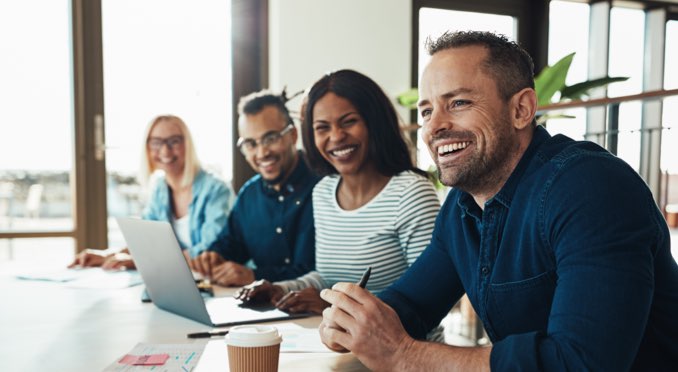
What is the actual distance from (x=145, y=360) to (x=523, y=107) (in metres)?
0.76

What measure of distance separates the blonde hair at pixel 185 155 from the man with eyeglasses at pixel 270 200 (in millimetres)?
508

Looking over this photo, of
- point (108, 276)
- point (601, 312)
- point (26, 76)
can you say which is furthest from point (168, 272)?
point (26, 76)

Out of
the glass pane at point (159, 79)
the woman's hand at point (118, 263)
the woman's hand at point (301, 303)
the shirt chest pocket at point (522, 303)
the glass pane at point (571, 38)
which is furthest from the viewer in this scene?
the glass pane at point (571, 38)

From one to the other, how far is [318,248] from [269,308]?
15.4 inches

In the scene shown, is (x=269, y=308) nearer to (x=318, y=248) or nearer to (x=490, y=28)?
(x=318, y=248)

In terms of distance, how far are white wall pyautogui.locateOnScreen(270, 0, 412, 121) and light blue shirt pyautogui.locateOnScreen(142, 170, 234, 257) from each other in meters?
1.25

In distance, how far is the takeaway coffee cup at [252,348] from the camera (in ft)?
2.78

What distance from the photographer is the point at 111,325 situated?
1.28m

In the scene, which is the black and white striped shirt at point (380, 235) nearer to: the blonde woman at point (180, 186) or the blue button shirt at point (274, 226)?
the blue button shirt at point (274, 226)

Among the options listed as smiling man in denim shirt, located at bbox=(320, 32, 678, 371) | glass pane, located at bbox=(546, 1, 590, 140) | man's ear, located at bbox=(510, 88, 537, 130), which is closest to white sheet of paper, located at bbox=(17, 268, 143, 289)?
smiling man in denim shirt, located at bbox=(320, 32, 678, 371)

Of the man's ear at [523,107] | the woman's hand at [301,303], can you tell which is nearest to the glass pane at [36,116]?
the woman's hand at [301,303]

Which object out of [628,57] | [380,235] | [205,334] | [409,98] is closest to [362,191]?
[380,235]

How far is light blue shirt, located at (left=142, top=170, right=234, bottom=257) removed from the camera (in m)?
2.36

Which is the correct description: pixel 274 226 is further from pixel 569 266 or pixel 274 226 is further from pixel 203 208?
pixel 569 266
